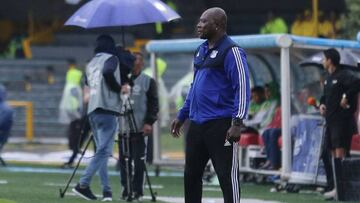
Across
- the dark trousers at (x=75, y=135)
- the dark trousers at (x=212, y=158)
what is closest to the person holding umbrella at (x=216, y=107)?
the dark trousers at (x=212, y=158)

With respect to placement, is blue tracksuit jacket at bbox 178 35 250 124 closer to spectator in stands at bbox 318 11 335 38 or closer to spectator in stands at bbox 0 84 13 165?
spectator in stands at bbox 0 84 13 165

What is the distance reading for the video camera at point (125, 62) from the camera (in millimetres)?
14188

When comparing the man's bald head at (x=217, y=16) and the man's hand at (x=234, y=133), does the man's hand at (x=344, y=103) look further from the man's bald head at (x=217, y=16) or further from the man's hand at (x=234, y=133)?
the man's hand at (x=234, y=133)

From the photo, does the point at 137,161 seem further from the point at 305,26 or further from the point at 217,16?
the point at 305,26

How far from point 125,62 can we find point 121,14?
2.01ft

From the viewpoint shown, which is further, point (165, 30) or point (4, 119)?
point (165, 30)

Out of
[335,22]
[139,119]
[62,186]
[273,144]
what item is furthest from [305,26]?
[139,119]

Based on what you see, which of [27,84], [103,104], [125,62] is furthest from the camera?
[27,84]

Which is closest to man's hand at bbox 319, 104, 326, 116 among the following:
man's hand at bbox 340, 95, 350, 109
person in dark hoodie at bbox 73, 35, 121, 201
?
man's hand at bbox 340, 95, 350, 109

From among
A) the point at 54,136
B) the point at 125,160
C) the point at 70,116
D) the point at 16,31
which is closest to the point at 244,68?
the point at 125,160

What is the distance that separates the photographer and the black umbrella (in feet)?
8.43

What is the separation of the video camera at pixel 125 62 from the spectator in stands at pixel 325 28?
13663 mm

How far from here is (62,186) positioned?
660 inches

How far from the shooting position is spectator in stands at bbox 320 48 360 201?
1525 cm
